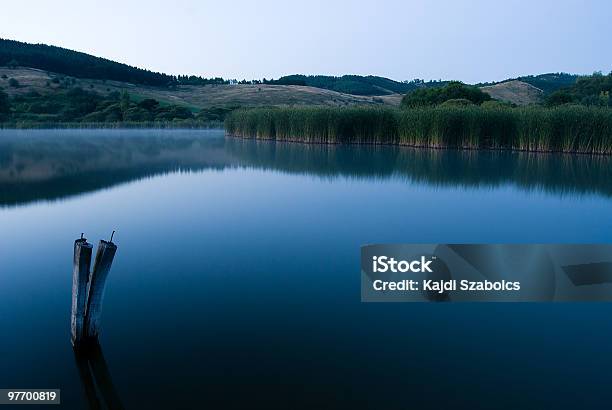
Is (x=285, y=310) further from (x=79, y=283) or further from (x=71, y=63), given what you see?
(x=71, y=63)

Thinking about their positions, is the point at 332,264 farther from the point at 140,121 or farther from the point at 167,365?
the point at 140,121

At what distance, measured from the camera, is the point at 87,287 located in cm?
458

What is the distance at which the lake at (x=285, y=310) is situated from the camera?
13.7ft

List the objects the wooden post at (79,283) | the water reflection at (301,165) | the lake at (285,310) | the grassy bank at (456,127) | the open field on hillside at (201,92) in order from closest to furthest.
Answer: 1. the lake at (285,310)
2. the wooden post at (79,283)
3. the water reflection at (301,165)
4. the grassy bank at (456,127)
5. the open field on hillside at (201,92)

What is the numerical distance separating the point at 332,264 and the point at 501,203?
6.49 meters

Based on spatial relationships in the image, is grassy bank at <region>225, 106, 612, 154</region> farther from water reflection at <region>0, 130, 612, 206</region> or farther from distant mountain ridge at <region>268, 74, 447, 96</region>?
distant mountain ridge at <region>268, 74, 447, 96</region>

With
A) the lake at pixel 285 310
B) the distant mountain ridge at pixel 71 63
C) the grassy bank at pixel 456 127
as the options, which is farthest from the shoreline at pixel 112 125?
the lake at pixel 285 310

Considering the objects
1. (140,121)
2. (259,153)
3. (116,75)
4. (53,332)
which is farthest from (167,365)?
(116,75)

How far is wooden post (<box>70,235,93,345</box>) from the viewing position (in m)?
4.39

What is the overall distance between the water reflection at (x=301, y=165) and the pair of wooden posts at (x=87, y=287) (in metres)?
8.24

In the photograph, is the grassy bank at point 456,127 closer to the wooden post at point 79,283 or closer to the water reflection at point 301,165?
the water reflection at point 301,165

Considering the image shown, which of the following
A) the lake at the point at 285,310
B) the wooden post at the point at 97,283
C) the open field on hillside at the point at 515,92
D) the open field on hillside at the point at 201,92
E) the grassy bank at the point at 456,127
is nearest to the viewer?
the lake at the point at 285,310

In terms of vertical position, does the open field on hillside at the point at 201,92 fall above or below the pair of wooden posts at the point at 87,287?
above

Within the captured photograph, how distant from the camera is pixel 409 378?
428 cm
